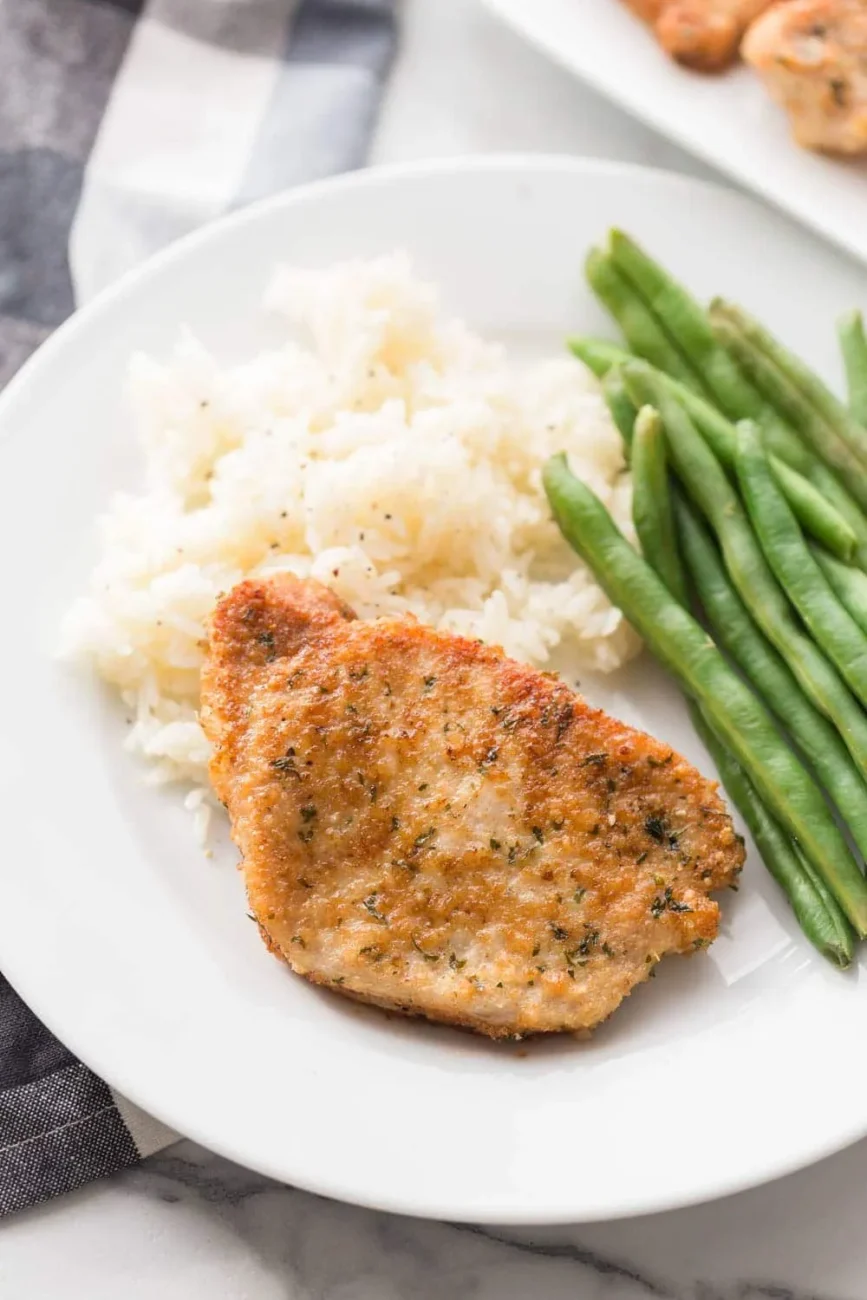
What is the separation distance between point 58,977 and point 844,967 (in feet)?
6.39

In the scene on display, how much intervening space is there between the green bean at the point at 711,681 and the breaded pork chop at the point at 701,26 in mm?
1698

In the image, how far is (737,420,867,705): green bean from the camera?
363 centimetres

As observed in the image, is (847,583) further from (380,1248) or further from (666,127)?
(380,1248)

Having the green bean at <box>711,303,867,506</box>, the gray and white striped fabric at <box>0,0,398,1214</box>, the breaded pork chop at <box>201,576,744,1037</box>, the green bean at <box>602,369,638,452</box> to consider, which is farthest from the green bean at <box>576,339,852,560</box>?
the gray and white striped fabric at <box>0,0,398,1214</box>

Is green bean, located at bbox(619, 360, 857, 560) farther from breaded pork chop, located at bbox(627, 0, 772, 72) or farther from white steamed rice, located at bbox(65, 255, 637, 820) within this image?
breaded pork chop, located at bbox(627, 0, 772, 72)

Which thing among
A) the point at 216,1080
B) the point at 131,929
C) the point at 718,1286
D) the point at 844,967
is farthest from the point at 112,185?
the point at 718,1286

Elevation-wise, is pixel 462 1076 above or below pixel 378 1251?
above

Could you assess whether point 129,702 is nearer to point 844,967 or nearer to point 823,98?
point 844,967

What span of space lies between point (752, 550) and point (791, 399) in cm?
55

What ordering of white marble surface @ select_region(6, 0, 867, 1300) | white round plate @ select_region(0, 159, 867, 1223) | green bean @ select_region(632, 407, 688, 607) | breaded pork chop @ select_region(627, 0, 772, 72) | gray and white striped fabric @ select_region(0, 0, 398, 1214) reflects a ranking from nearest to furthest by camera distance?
white round plate @ select_region(0, 159, 867, 1223), white marble surface @ select_region(6, 0, 867, 1300), green bean @ select_region(632, 407, 688, 607), breaded pork chop @ select_region(627, 0, 772, 72), gray and white striped fabric @ select_region(0, 0, 398, 1214)

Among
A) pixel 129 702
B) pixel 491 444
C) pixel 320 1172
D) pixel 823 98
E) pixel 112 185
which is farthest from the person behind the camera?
pixel 112 185

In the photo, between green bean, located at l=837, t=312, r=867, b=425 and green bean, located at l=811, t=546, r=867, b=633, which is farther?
green bean, located at l=837, t=312, r=867, b=425

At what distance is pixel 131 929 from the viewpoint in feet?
11.4

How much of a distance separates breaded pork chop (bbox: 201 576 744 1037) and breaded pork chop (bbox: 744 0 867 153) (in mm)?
2218
